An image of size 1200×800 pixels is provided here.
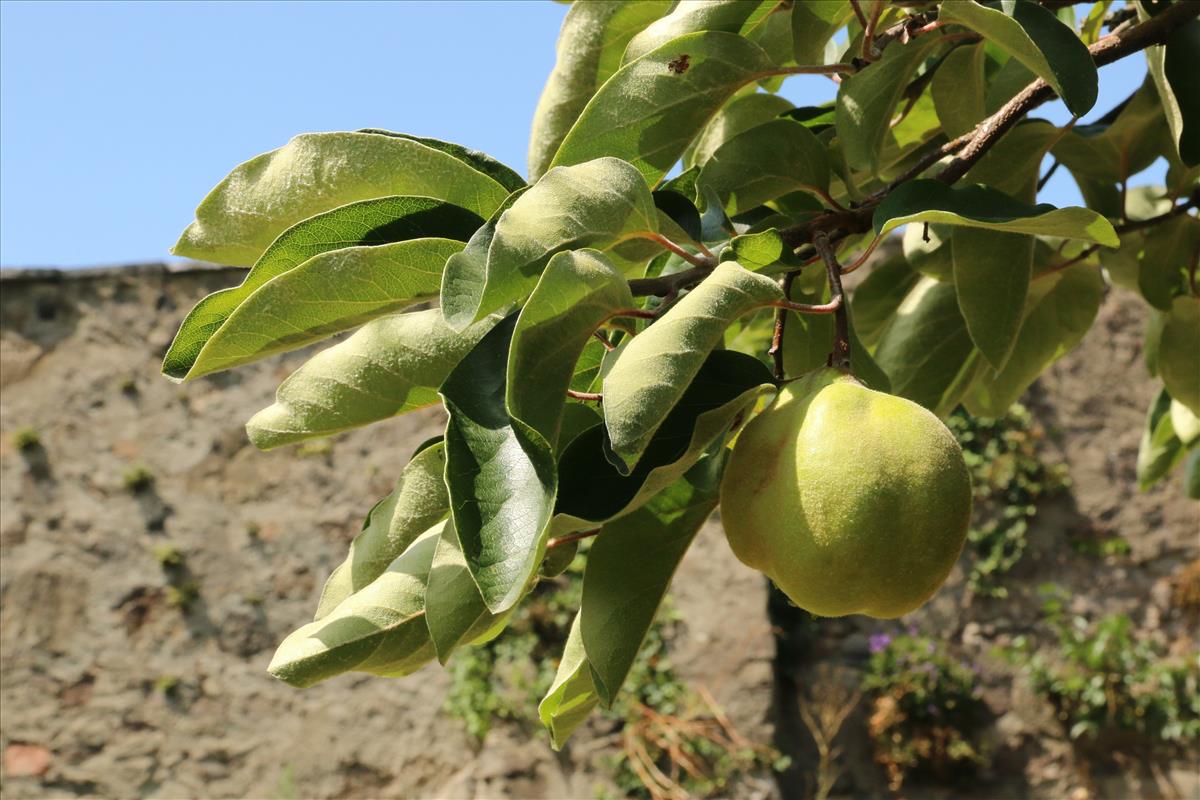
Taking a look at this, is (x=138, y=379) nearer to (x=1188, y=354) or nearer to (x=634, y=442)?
(x=1188, y=354)

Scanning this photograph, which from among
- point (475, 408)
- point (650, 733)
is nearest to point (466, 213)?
point (475, 408)

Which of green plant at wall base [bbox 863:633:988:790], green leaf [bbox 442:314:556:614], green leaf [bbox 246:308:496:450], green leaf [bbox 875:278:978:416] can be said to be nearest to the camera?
green leaf [bbox 442:314:556:614]

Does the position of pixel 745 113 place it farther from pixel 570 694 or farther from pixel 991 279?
pixel 570 694

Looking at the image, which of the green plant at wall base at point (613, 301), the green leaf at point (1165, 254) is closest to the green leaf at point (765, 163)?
the green plant at wall base at point (613, 301)

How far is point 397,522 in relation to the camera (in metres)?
0.56

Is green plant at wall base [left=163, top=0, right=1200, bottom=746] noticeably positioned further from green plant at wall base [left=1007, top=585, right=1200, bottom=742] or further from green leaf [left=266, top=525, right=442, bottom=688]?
green plant at wall base [left=1007, top=585, right=1200, bottom=742]

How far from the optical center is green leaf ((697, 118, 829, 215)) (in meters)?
0.66

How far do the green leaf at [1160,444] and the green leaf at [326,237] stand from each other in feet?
3.88

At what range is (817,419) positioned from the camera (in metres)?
0.49

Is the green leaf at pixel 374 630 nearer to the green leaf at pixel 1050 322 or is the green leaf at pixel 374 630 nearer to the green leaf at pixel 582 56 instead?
the green leaf at pixel 582 56

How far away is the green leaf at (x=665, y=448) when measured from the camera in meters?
0.47

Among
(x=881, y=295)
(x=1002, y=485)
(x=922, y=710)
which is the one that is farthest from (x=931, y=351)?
(x=1002, y=485)

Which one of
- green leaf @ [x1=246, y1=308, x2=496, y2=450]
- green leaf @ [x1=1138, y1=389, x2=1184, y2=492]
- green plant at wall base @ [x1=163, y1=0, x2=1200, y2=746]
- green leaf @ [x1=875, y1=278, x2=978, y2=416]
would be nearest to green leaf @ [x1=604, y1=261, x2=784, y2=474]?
green plant at wall base @ [x1=163, y1=0, x2=1200, y2=746]

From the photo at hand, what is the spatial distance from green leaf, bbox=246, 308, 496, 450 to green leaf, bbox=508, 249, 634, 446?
78 millimetres
